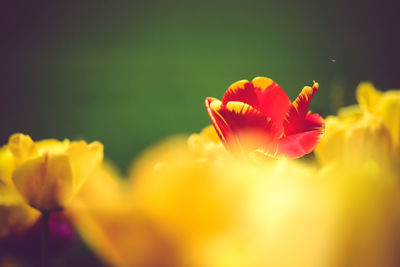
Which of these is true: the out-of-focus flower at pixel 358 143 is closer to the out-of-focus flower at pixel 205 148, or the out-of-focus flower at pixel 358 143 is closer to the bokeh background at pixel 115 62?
the out-of-focus flower at pixel 205 148

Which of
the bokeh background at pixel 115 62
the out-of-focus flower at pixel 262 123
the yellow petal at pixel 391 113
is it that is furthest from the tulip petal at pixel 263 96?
the bokeh background at pixel 115 62

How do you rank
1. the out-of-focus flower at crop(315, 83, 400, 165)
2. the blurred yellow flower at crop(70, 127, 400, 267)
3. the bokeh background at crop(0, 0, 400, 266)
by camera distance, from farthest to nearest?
the bokeh background at crop(0, 0, 400, 266)
the out-of-focus flower at crop(315, 83, 400, 165)
the blurred yellow flower at crop(70, 127, 400, 267)

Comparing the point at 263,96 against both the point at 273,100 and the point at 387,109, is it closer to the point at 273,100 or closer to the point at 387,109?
the point at 273,100

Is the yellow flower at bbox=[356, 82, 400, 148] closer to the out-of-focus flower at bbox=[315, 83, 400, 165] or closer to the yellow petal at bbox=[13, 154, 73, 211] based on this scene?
the out-of-focus flower at bbox=[315, 83, 400, 165]

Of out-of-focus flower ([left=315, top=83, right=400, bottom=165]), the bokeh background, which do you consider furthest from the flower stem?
the bokeh background

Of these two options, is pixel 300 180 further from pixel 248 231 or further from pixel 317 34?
pixel 317 34
